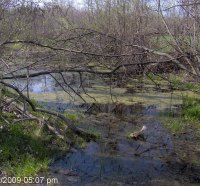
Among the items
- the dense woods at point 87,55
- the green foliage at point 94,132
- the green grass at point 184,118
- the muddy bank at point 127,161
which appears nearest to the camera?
the muddy bank at point 127,161

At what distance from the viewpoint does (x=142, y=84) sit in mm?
Result: 12336

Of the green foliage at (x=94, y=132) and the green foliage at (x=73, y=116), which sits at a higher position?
the green foliage at (x=73, y=116)

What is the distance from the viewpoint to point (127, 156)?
5.97m

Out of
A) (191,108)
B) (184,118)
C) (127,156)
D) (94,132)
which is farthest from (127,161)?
(191,108)

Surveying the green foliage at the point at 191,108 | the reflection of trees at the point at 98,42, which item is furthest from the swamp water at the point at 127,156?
the reflection of trees at the point at 98,42

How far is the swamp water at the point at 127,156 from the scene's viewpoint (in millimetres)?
5141

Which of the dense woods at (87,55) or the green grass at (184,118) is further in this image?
the green grass at (184,118)

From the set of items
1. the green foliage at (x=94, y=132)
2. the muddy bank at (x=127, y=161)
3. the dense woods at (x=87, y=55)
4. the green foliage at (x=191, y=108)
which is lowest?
the muddy bank at (x=127, y=161)

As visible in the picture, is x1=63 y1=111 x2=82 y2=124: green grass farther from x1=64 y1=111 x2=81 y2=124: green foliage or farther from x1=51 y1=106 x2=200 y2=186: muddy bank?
x1=51 y1=106 x2=200 y2=186: muddy bank

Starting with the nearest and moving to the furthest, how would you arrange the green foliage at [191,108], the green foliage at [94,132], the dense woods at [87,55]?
the dense woods at [87,55] → the green foliage at [94,132] → the green foliage at [191,108]

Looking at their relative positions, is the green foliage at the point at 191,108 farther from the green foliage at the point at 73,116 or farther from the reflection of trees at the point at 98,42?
the green foliage at the point at 73,116

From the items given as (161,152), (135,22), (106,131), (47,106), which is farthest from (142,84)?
(161,152)

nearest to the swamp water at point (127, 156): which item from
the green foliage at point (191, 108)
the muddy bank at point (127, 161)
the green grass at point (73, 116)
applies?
the muddy bank at point (127, 161)

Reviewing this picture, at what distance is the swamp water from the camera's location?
5.14m
